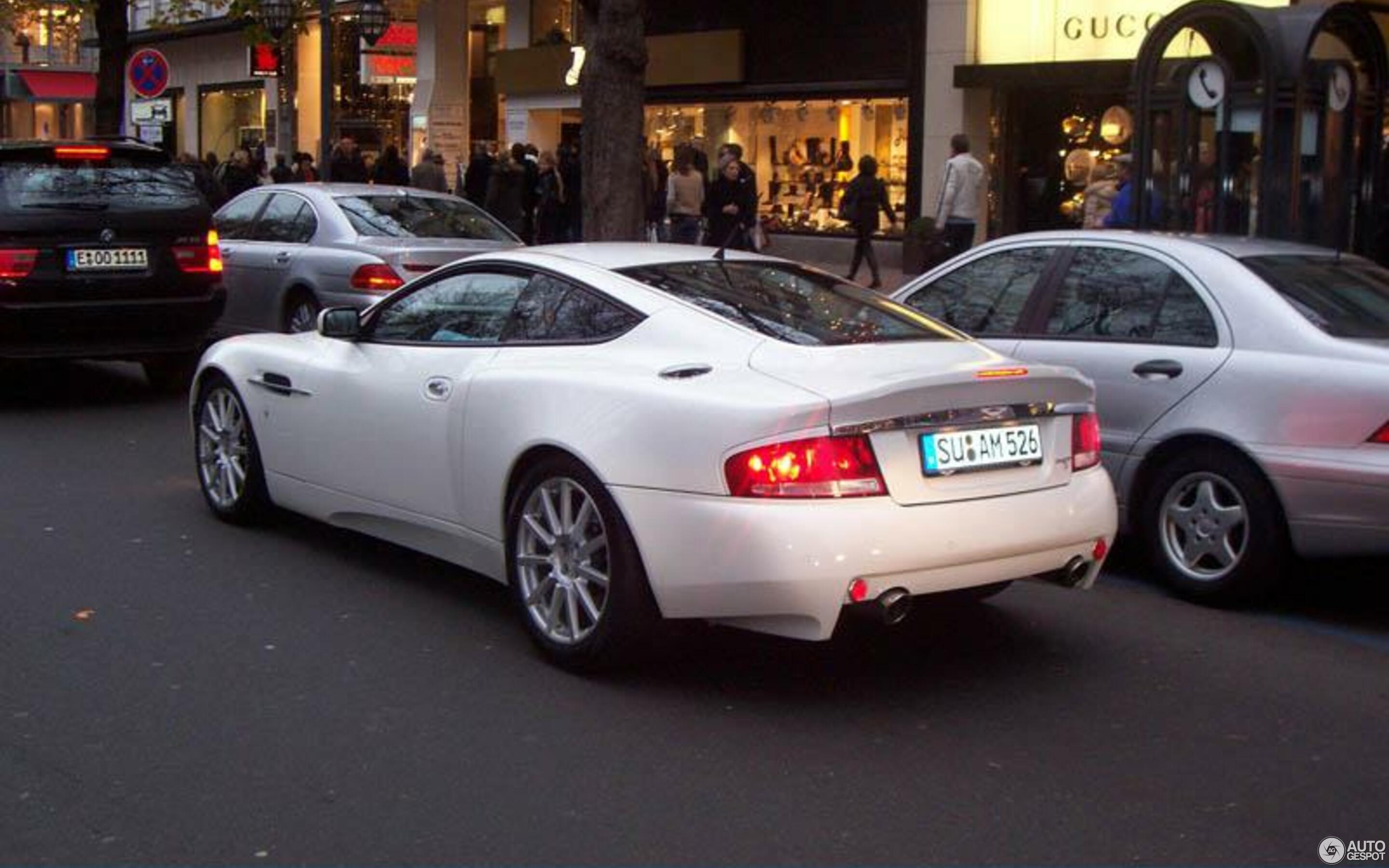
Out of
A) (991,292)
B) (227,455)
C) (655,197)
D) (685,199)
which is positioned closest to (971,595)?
(991,292)

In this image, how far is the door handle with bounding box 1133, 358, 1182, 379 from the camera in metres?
7.06

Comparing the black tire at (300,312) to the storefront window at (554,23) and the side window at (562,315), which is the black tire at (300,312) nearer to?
the side window at (562,315)

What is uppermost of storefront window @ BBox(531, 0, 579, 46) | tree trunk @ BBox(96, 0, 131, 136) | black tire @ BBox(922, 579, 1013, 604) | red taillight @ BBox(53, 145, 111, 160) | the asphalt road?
storefront window @ BBox(531, 0, 579, 46)

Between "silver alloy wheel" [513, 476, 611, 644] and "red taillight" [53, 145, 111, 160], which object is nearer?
"silver alloy wheel" [513, 476, 611, 644]

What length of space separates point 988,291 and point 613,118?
629 cm

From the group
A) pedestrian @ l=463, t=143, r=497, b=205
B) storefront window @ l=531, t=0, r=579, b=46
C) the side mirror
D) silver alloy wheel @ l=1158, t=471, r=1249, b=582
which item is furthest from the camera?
storefront window @ l=531, t=0, r=579, b=46

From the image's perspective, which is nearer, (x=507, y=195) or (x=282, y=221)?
(x=282, y=221)

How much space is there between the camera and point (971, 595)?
6.33m

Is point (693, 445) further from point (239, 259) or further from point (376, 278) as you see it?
point (239, 259)

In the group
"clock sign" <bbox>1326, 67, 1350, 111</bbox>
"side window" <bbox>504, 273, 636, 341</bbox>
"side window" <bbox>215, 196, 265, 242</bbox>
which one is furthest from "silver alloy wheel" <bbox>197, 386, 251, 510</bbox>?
"clock sign" <bbox>1326, 67, 1350, 111</bbox>

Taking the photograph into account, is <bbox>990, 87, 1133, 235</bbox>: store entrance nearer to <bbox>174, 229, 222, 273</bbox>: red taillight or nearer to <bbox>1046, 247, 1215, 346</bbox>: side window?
<bbox>174, 229, 222, 273</bbox>: red taillight

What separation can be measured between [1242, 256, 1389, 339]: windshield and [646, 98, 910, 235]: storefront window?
49.1 ft

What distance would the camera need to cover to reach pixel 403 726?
511 centimetres

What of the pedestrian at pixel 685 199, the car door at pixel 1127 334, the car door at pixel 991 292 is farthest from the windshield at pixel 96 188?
the pedestrian at pixel 685 199
